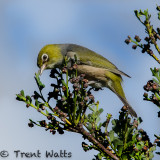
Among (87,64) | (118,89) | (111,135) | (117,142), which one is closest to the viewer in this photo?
(117,142)

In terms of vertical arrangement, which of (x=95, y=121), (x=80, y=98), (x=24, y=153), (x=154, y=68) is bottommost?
(x=24, y=153)

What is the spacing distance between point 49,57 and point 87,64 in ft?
3.03

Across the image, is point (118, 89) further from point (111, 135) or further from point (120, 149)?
point (120, 149)

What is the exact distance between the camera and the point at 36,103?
3.81 meters

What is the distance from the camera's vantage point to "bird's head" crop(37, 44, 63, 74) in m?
7.27

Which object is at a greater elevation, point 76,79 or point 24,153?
point 76,79

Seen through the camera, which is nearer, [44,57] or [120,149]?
[120,149]

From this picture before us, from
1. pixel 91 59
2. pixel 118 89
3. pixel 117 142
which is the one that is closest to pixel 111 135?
pixel 117 142

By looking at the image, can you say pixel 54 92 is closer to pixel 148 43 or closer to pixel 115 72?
pixel 148 43

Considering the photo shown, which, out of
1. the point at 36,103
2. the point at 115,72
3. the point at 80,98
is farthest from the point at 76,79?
the point at 115,72

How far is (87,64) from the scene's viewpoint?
765 centimetres

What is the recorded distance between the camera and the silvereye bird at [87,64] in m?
7.22

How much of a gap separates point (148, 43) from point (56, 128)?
5.14ft

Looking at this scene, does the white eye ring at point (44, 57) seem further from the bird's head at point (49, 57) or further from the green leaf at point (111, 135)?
the green leaf at point (111, 135)
